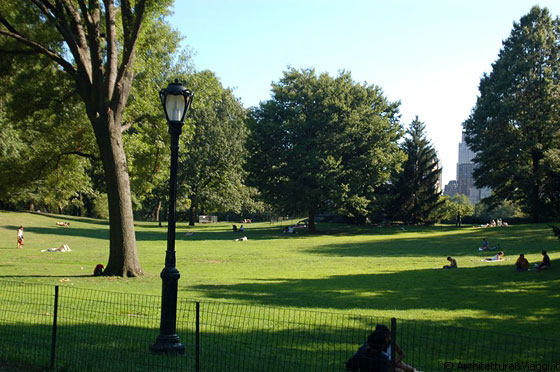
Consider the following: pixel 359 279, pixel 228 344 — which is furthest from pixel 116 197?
pixel 228 344

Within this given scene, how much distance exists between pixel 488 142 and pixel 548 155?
30.1 feet

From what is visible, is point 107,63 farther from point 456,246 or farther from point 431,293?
point 456,246

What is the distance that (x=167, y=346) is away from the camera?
7.85 metres

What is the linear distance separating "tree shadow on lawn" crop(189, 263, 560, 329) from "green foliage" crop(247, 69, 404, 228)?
3253 cm

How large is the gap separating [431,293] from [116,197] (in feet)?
38.5

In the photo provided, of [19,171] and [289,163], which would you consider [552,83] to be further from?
[19,171]

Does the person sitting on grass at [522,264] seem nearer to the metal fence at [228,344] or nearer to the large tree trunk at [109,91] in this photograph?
the metal fence at [228,344]

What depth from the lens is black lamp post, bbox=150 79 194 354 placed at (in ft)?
26.0

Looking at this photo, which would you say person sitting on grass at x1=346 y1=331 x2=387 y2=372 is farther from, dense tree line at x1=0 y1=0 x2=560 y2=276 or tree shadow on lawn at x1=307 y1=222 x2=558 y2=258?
tree shadow on lawn at x1=307 y1=222 x2=558 y2=258

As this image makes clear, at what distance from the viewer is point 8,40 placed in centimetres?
2098

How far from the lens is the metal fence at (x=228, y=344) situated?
7480 millimetres

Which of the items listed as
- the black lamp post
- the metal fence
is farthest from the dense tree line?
the black lamp post

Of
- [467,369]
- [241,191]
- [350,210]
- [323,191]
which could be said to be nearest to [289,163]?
[323,191]

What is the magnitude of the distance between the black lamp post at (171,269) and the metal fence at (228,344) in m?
0.24
